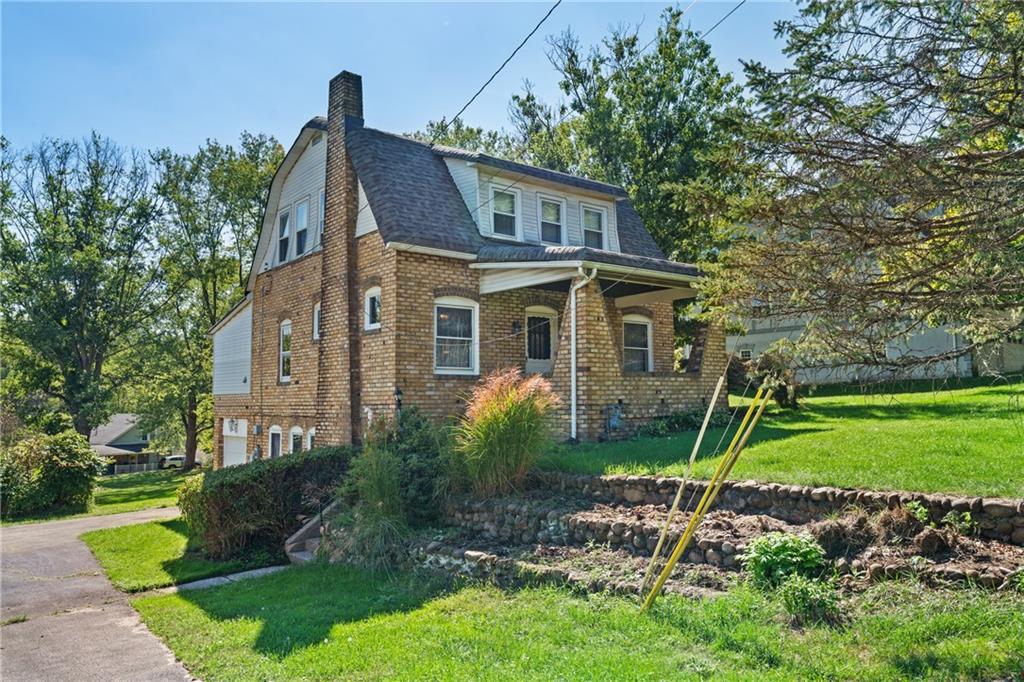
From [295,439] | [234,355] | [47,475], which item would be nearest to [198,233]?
[234,355]

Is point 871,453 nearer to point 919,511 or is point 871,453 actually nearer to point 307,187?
point 919,511

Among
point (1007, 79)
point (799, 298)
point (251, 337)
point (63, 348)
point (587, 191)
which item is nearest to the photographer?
point (1007, 79)

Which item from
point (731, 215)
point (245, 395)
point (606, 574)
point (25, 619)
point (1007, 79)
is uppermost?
point (1007, 79)

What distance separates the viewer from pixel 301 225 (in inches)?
671

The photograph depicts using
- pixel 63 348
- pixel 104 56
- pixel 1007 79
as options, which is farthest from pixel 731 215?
pixel 63 348

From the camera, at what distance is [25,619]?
26.2 feet

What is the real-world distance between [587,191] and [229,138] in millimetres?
24317

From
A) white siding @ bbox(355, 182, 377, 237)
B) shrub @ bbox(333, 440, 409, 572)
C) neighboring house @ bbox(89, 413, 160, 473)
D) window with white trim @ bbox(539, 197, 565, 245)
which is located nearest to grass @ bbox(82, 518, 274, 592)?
shrub @ bbox(333, 440, 409, 572)

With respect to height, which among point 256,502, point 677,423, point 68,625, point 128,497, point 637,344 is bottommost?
point 128,497

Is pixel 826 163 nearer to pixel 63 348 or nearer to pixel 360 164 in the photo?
pixel 360 164

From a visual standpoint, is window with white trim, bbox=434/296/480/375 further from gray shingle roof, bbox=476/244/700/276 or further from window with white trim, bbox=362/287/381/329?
window with white trim, bbox=362/287/381/329

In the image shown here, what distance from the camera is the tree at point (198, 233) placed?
32.7m

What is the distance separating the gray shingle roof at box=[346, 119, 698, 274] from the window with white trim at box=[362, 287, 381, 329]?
135 centimetres

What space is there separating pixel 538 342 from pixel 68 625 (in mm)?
10341
